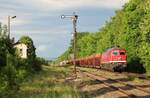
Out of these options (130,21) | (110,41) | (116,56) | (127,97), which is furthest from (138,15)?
(127,97)

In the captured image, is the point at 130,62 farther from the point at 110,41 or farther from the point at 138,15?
the point at 110,41

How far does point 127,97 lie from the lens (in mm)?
26719

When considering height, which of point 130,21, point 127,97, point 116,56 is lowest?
point 127,97

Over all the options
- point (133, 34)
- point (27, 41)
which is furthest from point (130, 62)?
point (27, 41)

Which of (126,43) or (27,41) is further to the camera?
(27,41)

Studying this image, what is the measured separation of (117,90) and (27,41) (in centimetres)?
4606

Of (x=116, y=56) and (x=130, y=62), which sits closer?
(x=116, y=56)

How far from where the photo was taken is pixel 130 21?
69375 millimetres

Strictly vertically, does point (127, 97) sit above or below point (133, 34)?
below

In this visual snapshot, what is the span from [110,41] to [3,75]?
236 feet

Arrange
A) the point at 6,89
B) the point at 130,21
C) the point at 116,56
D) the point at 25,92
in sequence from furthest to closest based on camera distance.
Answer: the point at 130,21, the point at 116,56, the point at 25,92, the point at 6,89

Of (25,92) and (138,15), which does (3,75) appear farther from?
(138,15)

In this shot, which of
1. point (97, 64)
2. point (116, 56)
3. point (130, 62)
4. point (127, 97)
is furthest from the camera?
point (97, 64)

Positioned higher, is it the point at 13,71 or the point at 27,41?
the point at 27,41
